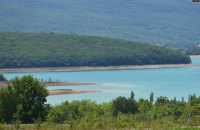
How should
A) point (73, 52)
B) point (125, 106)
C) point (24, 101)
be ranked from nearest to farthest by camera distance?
point (24, 101), point (125, 106), point (73, 52)

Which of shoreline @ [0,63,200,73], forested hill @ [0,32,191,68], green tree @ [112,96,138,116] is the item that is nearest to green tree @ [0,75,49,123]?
green tree @ [112,96,138,116]

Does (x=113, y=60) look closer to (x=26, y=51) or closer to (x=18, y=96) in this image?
(x=26, y=51)

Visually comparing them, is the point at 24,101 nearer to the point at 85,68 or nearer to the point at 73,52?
the point at 85,68

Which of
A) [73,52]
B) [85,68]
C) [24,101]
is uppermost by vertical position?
[73,52]

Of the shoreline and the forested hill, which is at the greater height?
Answer: the forested hill

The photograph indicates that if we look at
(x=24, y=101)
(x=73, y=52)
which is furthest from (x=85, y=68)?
(x=24, y=101)

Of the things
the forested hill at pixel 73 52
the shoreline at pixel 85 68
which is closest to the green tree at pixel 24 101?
the shoreline at pixel 85 68

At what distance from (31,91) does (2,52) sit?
101 m

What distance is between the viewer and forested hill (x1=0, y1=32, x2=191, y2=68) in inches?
5015

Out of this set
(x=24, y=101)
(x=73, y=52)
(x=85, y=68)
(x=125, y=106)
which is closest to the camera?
(x=24, y=101)

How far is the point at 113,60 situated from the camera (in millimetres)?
132250

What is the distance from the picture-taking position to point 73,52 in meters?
135

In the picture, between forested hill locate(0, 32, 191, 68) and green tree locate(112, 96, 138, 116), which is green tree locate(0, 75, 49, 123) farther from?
forested hill locate(0, 32, 191, 68)

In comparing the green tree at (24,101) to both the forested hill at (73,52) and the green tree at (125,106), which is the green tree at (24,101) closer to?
the green tree at (125,106)
